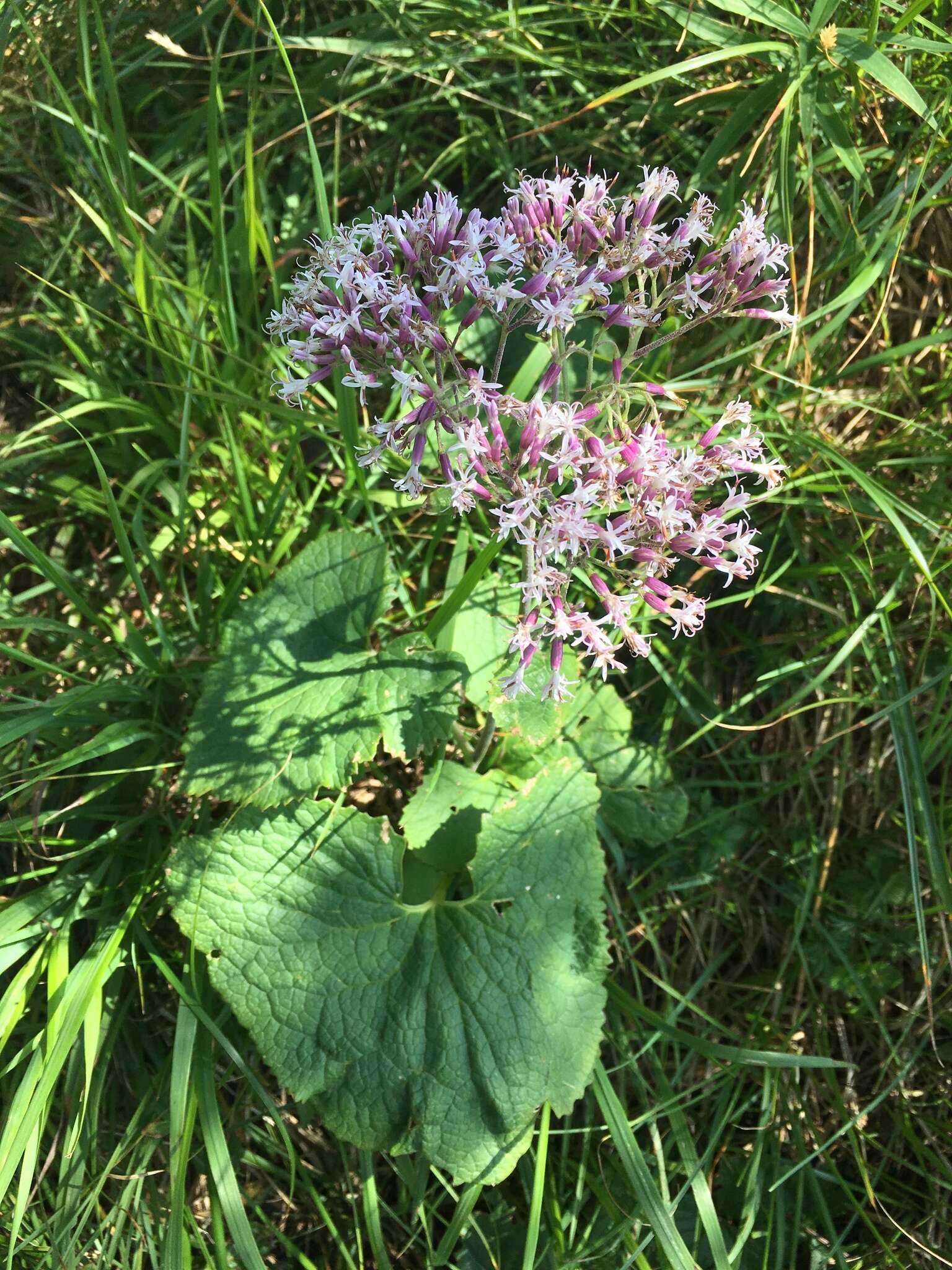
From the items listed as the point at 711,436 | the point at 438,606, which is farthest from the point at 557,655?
the point at 438,606

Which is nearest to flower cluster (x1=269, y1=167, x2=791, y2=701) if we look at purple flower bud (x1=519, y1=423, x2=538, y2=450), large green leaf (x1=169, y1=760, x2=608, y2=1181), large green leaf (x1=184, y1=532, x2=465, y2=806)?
purple flower bud (x1=519, y1=423, x2=538, y2=450)

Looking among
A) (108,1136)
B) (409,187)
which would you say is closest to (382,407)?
(409,187)

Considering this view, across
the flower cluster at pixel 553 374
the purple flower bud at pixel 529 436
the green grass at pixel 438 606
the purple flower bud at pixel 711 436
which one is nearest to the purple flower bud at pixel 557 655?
the flower cluster at pixel 553 374

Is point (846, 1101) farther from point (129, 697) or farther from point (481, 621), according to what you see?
point (129, 697)

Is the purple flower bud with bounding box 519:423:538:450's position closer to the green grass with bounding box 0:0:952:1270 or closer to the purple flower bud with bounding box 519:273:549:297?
the purple flower bud with bounding box 519:273:549:297

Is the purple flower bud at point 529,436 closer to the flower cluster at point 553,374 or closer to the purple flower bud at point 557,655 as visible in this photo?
the flower cluster at point 553,374

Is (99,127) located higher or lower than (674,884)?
higher
